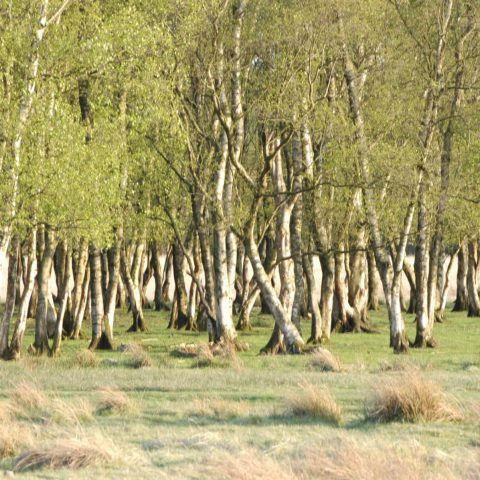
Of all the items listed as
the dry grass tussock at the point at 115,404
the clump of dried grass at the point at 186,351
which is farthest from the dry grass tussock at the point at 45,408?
the clump of dried grass at the point at 186,351

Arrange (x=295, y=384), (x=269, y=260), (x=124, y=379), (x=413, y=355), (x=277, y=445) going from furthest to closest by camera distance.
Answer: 1. (x=269, y=260)
2. (x=413, y=355)
3. (x=124, y=379)
4. (x=295, y=384)
5. (x=277, y=445)

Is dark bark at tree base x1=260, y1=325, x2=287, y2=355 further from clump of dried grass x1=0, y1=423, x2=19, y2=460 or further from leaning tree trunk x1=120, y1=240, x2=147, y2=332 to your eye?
clump of dried grass x1=0, y1=423, x2=19, y2=460

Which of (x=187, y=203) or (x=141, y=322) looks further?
(x=141, y=322)

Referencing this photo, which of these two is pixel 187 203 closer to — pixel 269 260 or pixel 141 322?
pixel 141 322

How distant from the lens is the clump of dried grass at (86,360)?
30128mm

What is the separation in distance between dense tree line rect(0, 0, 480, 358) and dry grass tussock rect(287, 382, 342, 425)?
13.2m

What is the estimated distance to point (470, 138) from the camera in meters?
43.6

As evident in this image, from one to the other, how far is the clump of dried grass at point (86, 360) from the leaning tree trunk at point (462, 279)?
3283 cm

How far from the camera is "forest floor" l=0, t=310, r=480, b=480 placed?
13.0m

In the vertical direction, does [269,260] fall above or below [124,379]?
above

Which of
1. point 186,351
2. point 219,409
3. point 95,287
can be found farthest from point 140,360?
point 219,409

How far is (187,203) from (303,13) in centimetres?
1166

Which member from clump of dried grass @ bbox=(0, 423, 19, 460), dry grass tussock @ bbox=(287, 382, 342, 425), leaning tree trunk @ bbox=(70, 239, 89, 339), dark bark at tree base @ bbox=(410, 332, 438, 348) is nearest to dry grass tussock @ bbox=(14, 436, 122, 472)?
clump of dried grass @ bbox=(0, 423, 19, 460)

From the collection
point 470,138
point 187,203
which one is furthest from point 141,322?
point 470,138
